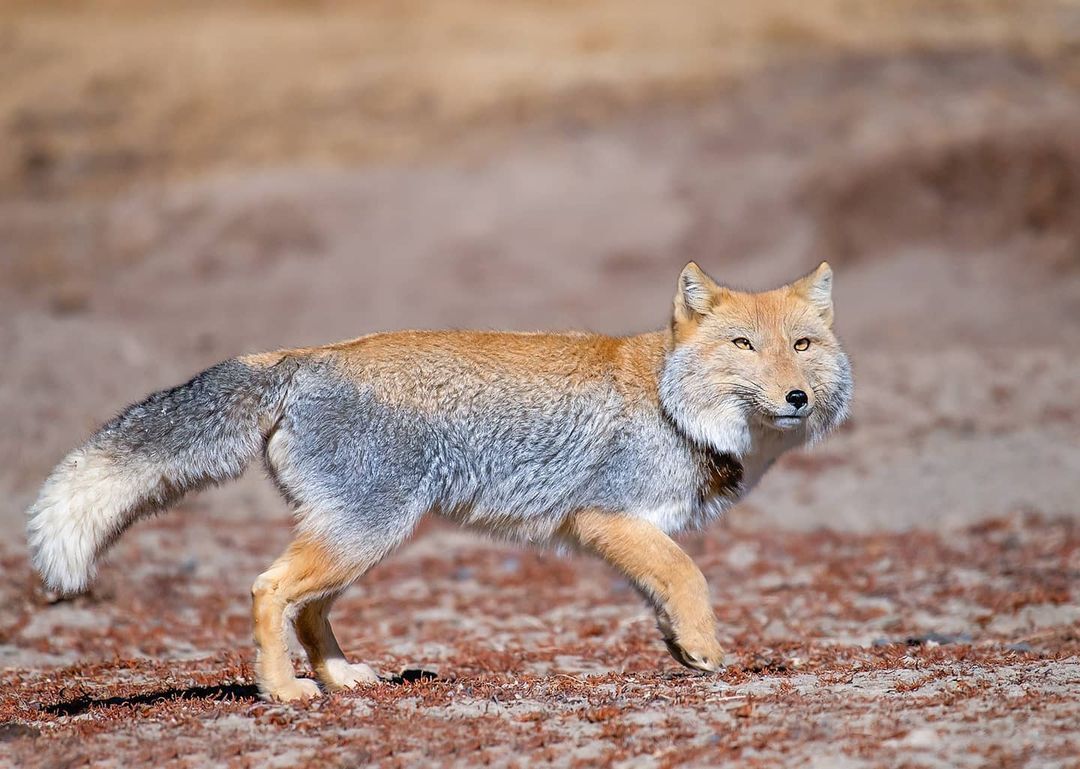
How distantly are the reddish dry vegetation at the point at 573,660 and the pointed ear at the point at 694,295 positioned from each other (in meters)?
2.21

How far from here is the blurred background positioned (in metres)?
26.9

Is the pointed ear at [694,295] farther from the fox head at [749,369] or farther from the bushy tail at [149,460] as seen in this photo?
the bushy tail at [149,460]

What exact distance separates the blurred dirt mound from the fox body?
2076cm

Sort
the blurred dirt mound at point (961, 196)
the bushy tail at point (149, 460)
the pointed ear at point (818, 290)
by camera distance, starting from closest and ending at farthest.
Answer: the bushy tail at point (149, 460) → the pointed ear at point (818, 290) → the blurred dirt mound at point (961, 196)

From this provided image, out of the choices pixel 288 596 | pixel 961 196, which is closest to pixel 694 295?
pixel 288 596

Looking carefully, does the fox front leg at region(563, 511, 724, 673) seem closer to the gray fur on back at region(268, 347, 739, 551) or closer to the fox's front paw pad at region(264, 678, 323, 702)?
the gray fur on back at region(268, 347, 739, 551)

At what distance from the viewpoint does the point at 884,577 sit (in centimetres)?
1222

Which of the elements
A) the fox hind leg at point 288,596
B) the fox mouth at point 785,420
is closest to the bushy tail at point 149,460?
the fox hind leg at point 288,596

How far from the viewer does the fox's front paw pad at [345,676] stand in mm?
7895

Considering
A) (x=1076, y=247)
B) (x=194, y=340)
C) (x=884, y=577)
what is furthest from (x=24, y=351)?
(x=1076, y=247)

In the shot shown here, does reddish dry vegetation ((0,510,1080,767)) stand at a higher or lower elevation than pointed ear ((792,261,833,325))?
lower

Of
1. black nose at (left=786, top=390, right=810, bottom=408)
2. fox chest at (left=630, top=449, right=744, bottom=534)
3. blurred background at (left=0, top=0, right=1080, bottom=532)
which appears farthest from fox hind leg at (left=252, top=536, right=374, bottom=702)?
blurred background at (left=0, top=0, right=1080, bottom=532)

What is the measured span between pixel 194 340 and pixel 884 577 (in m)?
13.8

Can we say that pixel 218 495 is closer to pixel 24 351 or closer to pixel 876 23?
pixel 24 351
